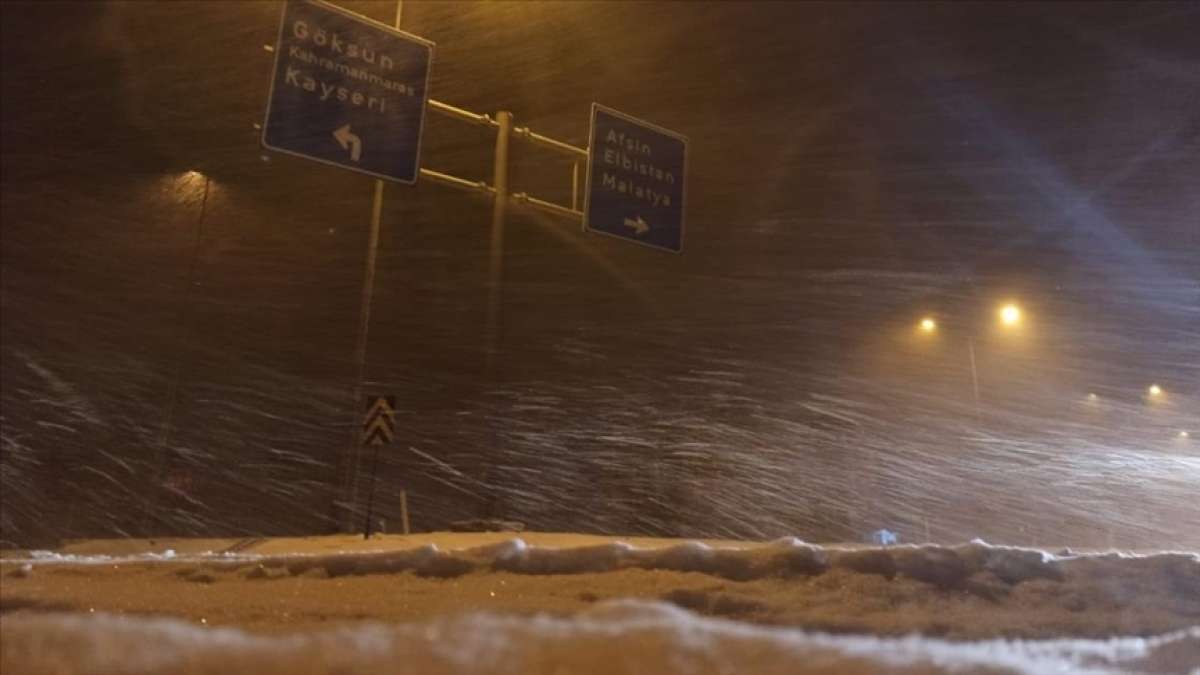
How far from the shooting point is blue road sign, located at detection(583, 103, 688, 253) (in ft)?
42.5

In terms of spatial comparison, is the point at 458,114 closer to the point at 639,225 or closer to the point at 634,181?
the point at 634,181

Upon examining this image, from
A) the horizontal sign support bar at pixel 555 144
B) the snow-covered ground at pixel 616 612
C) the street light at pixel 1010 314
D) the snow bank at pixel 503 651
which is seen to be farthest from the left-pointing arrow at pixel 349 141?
the street light at pixel 1010 314

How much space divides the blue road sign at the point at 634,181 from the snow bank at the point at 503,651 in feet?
35.2

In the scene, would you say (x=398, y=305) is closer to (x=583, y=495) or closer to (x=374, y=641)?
(x=583, y=495)

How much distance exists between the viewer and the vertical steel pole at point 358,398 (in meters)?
16.4

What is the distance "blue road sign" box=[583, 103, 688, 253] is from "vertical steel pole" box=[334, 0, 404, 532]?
4156 millimetres

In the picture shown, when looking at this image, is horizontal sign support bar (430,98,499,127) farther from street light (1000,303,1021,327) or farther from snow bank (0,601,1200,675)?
snow bank (0,601,1200,675)

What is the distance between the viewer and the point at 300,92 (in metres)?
11.1

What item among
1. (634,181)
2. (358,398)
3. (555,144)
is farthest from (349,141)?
(358,398)

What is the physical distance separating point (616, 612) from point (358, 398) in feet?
54.7

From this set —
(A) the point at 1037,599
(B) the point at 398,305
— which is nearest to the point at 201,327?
(B) the point at 398,305

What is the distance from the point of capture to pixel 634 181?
1323cm

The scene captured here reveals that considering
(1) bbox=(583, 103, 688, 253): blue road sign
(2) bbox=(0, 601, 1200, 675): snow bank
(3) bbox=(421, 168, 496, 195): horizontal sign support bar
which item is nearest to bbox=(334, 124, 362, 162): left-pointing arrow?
(3) bbox=(421, 168, 496, 195): horizontal sign support bar

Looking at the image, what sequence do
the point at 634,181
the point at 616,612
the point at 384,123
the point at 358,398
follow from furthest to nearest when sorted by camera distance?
the point at 358,398 → the point at 634,181 → the point at 384,123 → the point at 616,612
